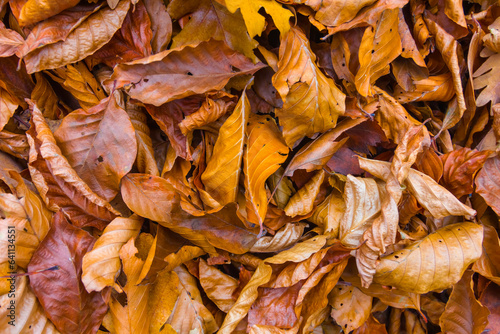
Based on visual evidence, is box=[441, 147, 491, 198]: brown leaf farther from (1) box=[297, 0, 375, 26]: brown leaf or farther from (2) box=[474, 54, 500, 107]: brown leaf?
(1) box=[297, 0, 375, 26]: brown leaf

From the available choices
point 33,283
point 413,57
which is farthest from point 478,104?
point 33,283

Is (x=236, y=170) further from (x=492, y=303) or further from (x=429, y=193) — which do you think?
(x=492, y=303)

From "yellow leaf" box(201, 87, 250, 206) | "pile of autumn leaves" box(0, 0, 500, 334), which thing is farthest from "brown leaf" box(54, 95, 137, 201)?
"yellow leaf" box(201, 87, 250, 206)

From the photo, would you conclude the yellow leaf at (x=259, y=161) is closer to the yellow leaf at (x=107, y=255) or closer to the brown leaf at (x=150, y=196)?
the brown leaf at (x=150, y=196)

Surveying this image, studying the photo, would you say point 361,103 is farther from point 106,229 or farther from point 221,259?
point 106,229

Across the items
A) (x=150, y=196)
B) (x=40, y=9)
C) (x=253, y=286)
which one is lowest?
(x=253, y=286)

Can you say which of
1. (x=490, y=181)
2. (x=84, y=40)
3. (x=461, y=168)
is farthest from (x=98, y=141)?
(x=490, y=181)
